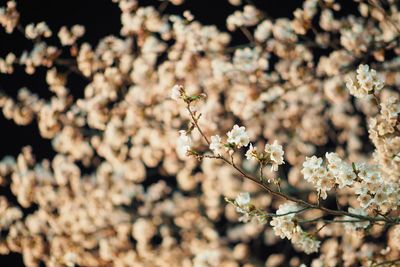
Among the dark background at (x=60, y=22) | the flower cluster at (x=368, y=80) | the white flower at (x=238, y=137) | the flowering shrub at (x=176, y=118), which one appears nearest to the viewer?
the white flower at (x=238, y=137)

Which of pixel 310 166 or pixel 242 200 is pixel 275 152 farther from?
pixel 242 200

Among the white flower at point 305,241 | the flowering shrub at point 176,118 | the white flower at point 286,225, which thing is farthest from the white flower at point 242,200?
the flowering shrub at point 176,118

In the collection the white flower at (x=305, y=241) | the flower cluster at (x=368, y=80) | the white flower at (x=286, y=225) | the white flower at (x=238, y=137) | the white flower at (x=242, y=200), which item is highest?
the flower cluster at (x=368, y=80)

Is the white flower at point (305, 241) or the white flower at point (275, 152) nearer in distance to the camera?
the white flower at point (275, 152)

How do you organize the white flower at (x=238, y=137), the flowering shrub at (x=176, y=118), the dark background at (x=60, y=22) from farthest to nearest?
the dark background at (x=60, y=22) < the flowering shrub at (x=176, y=118) < the white flower at (x=238, y=137)

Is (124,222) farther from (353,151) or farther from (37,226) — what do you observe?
(353,151)

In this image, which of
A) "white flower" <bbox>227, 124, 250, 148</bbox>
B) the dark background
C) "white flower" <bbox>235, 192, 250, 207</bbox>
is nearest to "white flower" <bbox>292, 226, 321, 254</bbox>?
"white flower" <bbox>235, 192, 250, 207</bbox>

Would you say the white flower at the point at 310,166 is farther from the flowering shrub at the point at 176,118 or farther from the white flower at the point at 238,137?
the flowering shrub at the point at 176,118
